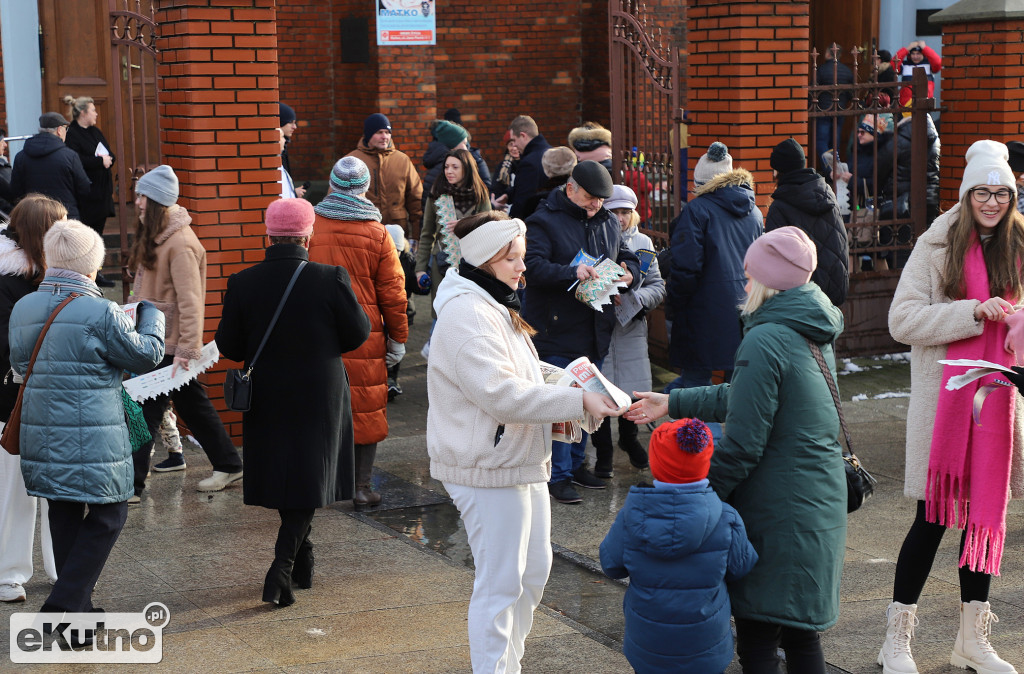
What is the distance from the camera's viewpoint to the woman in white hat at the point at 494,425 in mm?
4230

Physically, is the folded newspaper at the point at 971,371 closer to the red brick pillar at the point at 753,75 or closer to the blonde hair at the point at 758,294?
the blonde hair at the point at 758,294

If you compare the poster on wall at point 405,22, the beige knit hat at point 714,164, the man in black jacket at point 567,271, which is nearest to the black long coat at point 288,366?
the man in black jacket at point 567,271

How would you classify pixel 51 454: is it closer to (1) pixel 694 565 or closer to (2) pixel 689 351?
(1) pixel 694 565

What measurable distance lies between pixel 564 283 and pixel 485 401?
2651 mm

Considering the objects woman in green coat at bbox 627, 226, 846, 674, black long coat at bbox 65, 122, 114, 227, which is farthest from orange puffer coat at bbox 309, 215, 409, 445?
black long coat at bbox 65, 122, 114, 227

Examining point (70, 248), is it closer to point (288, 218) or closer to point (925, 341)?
point (288, 218)

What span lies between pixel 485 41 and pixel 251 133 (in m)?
9.75

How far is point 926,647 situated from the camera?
5070 mm

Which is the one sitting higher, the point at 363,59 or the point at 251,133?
the point at 363,59

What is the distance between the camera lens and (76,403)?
4898 mm

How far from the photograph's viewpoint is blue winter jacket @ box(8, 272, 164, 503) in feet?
16.0

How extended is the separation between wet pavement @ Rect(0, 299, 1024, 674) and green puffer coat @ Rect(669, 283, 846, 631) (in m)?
1.05

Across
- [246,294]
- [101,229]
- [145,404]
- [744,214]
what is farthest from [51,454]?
[101,229]
